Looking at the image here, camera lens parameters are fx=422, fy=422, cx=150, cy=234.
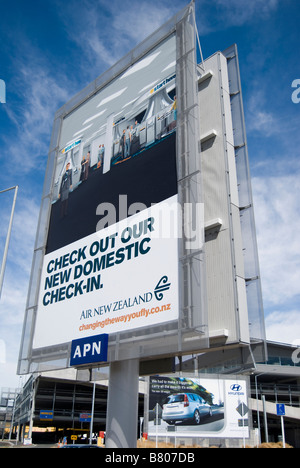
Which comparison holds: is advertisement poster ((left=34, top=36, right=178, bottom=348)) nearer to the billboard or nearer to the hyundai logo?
the billboard

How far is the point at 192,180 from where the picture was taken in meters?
10.7

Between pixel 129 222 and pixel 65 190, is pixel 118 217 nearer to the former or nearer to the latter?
pixel 129 222

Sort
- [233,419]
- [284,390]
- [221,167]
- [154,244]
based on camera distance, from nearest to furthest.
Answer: [154,244], [221,167], [233,419], [284,390]

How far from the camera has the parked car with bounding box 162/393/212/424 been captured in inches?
1535

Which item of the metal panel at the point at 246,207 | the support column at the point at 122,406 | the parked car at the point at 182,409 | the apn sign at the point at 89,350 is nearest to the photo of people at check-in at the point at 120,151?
the metal panel at the point at 246,207

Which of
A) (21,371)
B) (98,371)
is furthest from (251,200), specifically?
(21,371)

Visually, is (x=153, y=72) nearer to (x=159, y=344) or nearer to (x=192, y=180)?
(x=192, y=180)

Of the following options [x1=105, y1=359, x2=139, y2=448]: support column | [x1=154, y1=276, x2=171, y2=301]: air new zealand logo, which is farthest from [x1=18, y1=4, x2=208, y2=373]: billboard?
[x1=105, y1=359, x2=139, y2=448]: support column

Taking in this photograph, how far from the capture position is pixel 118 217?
472 inches

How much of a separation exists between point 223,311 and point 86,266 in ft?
14.3

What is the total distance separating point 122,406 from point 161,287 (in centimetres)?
321

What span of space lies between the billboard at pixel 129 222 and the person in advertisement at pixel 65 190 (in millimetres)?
61

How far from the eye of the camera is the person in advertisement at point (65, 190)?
14.4 m

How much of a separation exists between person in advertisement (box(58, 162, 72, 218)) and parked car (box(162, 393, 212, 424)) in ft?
95.7
